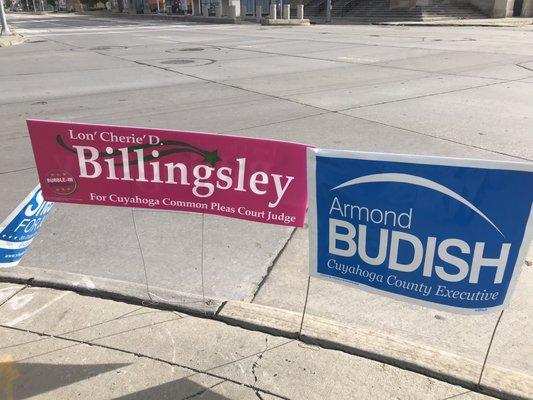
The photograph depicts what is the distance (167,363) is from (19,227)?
1.44 meters

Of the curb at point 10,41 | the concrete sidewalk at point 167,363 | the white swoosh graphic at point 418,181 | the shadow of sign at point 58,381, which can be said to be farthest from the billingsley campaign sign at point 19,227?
the curb at point 10,41

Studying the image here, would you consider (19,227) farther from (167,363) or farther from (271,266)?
(271,266)

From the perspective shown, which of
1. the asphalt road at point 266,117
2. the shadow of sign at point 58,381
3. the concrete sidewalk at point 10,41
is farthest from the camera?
the concrete sidewalk at point 10,41

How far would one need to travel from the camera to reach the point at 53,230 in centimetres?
438

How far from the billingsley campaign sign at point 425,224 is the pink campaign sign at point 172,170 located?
345 mm

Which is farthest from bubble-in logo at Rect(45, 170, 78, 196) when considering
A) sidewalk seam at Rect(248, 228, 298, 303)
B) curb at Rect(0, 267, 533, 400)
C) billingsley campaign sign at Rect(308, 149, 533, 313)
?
billingsley campaign sign at Rect(308, 149, 533, 313)

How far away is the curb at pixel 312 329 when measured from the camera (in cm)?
251

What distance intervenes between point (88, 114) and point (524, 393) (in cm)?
764

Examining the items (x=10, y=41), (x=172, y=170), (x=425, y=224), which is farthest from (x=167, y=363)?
(x=10, y=41)

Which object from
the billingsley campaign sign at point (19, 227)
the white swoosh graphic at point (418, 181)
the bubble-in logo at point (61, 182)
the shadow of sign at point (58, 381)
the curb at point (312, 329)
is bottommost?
the shadow of sign at point (58, 381)

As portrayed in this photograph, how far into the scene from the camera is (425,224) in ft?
7.68

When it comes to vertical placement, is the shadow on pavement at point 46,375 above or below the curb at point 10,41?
below

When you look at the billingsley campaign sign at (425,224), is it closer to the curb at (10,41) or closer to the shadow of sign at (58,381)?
the shadow of sign at (58,381)

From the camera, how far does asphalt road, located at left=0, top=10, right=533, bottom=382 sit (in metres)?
3.40
